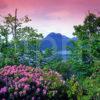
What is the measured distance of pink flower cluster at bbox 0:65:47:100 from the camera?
38.3 feet

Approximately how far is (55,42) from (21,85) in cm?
714

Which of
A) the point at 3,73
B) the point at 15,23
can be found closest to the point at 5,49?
the point at 15,23

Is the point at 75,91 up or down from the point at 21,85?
down

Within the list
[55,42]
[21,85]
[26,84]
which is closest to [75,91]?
[26,84]

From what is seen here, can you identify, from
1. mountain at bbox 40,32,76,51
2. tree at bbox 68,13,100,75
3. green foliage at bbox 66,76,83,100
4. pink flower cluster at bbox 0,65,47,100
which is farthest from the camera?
mountain at bbox 40,32,76,51

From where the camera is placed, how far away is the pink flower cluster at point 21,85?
11664 mm

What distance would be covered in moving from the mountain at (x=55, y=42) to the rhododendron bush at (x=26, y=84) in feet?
15.5

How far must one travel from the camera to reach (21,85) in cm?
1198

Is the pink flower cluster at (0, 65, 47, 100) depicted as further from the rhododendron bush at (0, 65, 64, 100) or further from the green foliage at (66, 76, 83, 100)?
the green foliage at (66, 76, 83, 100)

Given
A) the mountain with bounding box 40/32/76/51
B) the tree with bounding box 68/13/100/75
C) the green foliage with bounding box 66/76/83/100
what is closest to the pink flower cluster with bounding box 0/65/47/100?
the green foliage with bounding box 66/76/83/100

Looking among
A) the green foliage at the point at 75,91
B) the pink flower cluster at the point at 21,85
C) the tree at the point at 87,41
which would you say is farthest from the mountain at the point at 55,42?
the green foliage at the point at 75,91

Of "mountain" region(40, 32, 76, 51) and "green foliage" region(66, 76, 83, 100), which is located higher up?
"mountain" region(40, 32, 76, 51)

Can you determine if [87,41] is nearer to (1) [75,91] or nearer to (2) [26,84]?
(1) [75,91]

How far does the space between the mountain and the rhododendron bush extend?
4720mm
